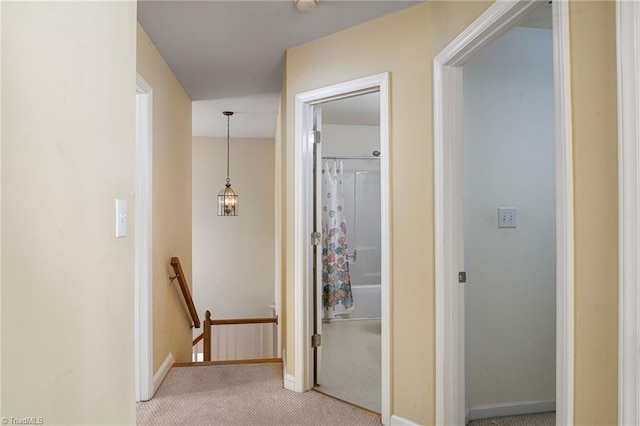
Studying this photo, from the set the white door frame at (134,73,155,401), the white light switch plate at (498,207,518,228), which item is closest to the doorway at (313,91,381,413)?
the white door frame at (134,73,155,401)

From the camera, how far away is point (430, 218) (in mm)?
1921

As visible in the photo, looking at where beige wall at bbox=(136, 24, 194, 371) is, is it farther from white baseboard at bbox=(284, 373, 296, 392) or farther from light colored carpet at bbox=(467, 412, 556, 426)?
light colored carpet at bbox=(467, 412, 556, 426)

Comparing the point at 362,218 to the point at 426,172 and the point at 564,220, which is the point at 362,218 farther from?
the point at 564,220

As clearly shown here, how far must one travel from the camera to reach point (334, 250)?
4.38 m

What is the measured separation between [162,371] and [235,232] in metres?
3.32

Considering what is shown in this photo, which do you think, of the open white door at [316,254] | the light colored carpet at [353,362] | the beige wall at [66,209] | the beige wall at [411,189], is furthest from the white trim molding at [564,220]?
the open white door at [316,254]

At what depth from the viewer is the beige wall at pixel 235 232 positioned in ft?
19.0

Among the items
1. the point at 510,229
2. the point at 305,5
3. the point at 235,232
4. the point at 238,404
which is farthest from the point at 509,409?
the point at 235,232

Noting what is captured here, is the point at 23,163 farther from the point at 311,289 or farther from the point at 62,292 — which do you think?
the point at 311,289

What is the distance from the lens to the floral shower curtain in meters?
4.29

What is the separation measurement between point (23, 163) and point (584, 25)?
4.49 feet

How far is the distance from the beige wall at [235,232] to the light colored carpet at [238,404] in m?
3.03

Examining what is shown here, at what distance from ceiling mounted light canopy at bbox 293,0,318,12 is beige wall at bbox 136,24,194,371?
39.3 inches

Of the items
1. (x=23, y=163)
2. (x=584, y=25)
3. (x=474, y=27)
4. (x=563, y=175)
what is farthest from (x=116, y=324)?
(x=474, y=27)
